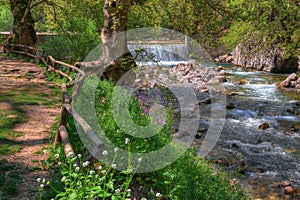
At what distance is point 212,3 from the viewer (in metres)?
9.23

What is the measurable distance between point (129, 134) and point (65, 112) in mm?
1592

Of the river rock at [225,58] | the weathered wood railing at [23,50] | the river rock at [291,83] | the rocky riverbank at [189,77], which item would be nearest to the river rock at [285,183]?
the rocky riverbank at [189,77]

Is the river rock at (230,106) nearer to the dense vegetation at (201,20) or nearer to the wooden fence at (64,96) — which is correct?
the dense vegetation at (201,20)

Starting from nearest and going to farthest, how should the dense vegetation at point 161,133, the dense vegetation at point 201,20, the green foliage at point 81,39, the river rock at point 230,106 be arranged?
the dense vegetation at point 161,133, the dense vegetation at point 201,20, the river rock at point 230,106, the green foliage at point 81,39

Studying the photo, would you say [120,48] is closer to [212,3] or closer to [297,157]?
[212,3]

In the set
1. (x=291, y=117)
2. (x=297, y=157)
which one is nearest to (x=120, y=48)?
(x=297, y=157)

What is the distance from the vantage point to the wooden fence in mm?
4775

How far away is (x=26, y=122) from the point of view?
27.3 feet

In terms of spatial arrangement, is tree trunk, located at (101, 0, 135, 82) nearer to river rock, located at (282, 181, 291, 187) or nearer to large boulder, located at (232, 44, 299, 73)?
river rock, located at (282, 181, 291, 187)

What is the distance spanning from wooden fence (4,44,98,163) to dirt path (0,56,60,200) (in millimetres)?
705

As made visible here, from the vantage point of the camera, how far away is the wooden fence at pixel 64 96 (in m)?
4.78

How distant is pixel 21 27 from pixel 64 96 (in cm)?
1608

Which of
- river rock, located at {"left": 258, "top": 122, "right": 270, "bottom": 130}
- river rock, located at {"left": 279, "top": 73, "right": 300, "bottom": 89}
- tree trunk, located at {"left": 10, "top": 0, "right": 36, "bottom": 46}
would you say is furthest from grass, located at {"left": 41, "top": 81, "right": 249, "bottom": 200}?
tree trunk, located at {"left": 10, "top": 0, "right": 36, "bottom": 46}

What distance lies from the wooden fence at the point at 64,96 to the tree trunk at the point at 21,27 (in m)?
0.55
